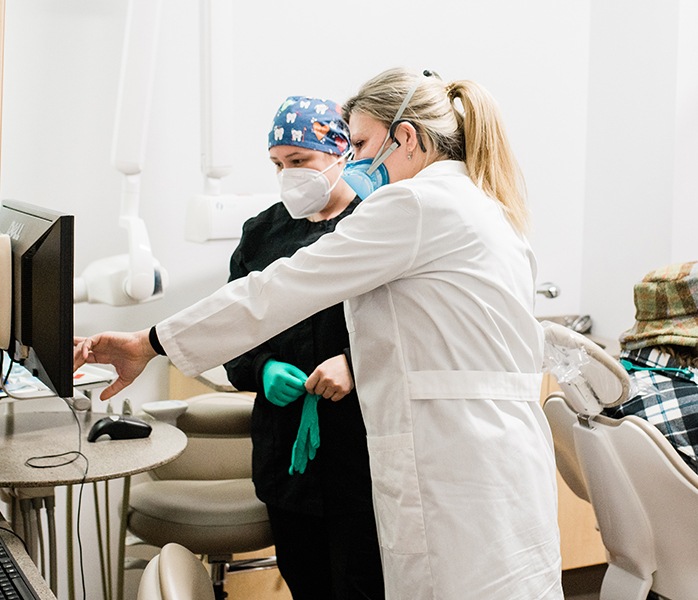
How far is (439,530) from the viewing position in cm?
146

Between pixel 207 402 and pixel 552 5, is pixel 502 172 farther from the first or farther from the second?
pixel 552 5

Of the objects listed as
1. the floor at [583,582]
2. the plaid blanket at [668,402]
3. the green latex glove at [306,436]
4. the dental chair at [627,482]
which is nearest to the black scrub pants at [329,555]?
the green latex glove at [306,436]

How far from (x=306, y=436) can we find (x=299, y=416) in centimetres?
13

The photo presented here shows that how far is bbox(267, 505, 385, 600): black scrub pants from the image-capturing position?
1.79m

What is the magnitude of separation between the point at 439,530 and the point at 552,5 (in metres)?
2.33

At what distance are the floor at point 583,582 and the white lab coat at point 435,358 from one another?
1.69 meters

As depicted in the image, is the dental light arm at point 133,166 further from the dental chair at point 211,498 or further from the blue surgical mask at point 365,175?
the blue surgical mask at point 365,175

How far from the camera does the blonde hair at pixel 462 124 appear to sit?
1.58 metres

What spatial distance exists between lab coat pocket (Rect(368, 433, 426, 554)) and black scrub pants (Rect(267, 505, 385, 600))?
10.8 inches

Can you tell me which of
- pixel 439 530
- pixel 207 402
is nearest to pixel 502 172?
pixel 439 530

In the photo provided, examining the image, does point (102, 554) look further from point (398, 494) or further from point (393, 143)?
point (393, 143)

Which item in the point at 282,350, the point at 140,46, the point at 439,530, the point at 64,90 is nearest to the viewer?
the point at 439,530

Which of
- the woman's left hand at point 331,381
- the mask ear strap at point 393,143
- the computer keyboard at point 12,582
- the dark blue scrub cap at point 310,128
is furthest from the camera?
the dark blue scrub cap at point 310,128

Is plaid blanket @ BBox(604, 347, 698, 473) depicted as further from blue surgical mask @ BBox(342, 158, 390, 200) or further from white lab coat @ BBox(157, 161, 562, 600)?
blue surgical mask @ BBox(342, 158, 390, 200)
